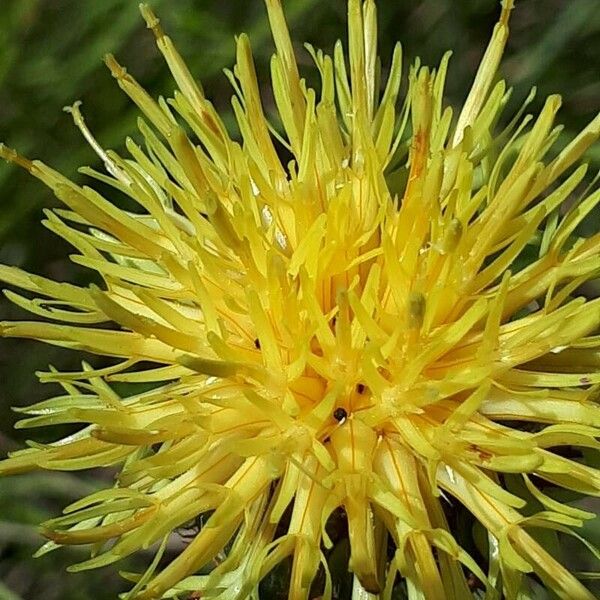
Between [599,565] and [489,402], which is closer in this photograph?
[489,402]

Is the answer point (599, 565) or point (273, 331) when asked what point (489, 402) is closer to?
point (273, 331)

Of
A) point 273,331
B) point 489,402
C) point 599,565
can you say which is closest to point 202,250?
point 273,331

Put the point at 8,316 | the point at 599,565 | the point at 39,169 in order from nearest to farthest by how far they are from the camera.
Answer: the point at 39,169
the point at 599,565
the point at 8,316

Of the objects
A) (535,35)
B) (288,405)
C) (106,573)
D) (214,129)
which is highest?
(535,35)

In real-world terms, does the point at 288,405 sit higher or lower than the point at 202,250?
lower
